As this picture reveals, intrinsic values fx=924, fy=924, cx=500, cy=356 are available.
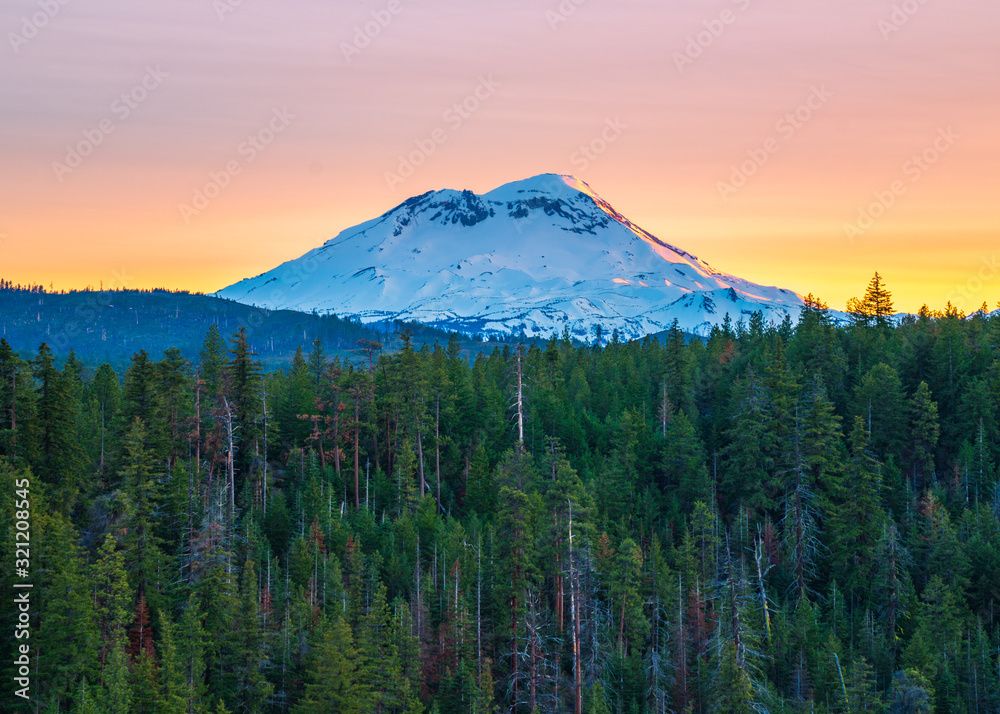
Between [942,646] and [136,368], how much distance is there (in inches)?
2113

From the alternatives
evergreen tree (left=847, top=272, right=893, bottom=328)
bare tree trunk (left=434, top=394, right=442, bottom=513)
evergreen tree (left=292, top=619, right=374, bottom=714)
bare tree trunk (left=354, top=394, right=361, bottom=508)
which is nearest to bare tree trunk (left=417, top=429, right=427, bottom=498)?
bare tree trunk (left=434, top=394, right=442, bottom=513)

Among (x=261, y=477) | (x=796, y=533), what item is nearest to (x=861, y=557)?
(x=796, y=533)

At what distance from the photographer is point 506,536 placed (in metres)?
54.1

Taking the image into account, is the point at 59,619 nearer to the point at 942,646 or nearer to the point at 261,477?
the point at 261,477

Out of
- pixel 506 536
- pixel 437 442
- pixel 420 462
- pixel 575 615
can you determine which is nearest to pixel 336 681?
pixel 575 615

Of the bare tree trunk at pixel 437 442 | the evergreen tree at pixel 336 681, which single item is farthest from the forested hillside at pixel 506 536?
the bare tree trunk at pixel 437 442

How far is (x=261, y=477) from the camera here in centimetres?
6725

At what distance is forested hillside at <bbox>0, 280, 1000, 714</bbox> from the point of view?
4762 centimetres

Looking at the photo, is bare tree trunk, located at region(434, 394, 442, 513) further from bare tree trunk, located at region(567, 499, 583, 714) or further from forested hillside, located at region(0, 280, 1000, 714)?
bare tree trunk, located at region(567, 499, 583, 714)

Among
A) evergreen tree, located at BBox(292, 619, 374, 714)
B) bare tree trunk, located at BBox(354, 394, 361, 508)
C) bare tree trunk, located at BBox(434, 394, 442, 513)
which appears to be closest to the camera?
evergreen tree, located at BBox(292, 619, 374, 714)

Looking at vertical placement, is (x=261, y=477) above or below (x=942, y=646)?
above

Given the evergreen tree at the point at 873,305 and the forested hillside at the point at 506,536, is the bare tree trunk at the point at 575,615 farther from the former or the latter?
the evergreen tree at the point at 873,305

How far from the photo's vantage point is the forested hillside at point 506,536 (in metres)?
47.6

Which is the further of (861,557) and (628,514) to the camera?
(628,514)
